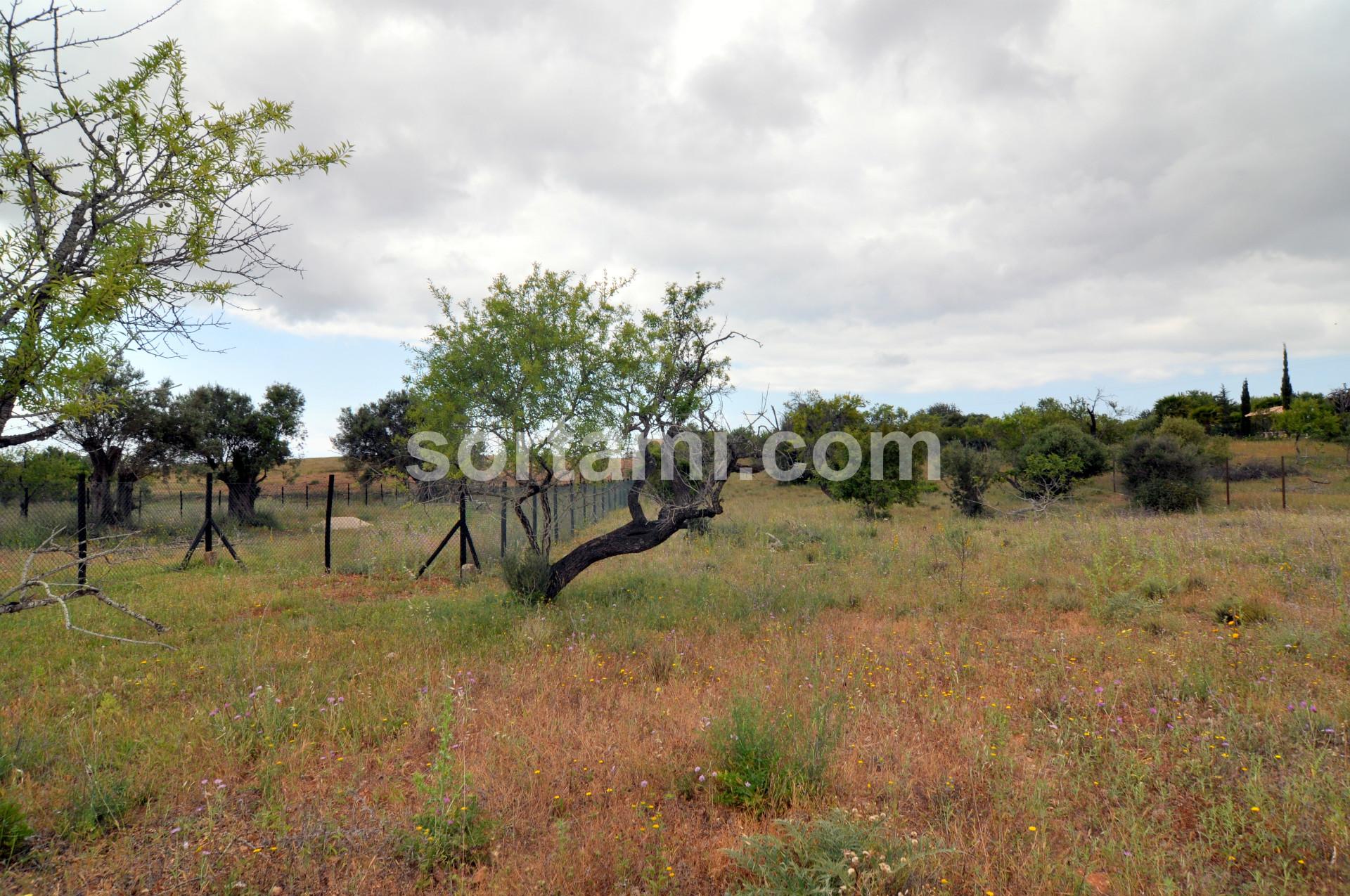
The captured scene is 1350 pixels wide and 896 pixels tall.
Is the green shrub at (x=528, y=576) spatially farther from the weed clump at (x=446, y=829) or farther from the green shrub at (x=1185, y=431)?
the green shrub at (x=1185, y=431)

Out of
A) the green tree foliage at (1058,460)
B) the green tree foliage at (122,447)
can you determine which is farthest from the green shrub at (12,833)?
the green tree foliage at (1058,460)

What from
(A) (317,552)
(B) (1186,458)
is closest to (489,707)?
(A) (317,552)

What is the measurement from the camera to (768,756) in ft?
13.4

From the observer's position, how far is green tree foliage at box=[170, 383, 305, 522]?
21438 millimetres

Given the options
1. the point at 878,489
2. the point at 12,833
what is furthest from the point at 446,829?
the point at 878,489

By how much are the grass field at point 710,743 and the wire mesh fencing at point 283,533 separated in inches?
101

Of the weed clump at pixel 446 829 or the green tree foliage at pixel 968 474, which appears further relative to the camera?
the green tree foliage at pixel 968 474

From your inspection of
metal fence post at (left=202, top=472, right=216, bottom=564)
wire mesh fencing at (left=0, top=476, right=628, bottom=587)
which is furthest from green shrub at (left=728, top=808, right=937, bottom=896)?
metal fence post at (left=202, top=472, right=216, bottom=564)

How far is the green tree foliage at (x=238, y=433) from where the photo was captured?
21.4m

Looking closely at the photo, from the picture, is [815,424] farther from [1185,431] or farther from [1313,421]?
[1313,421]

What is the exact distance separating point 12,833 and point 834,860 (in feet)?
13.9

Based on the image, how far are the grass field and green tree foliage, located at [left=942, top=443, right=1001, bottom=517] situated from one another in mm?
13977

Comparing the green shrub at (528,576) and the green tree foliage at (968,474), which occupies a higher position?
the green tree foliage at (968,474)

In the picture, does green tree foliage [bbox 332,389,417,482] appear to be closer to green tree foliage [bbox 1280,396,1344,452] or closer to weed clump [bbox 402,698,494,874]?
weed clump [bbox 402,698,494,874]
